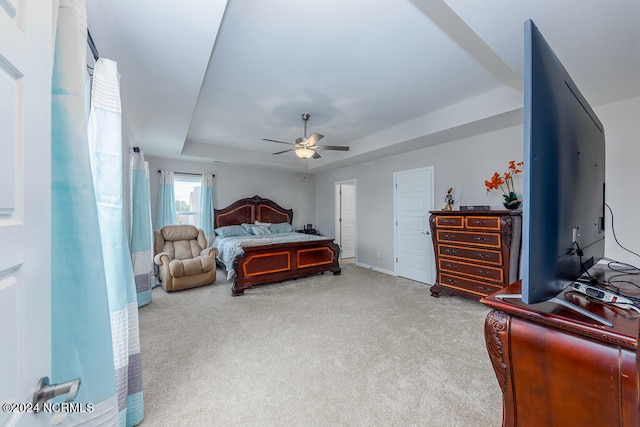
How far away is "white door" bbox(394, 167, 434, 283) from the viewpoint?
14.3 ft

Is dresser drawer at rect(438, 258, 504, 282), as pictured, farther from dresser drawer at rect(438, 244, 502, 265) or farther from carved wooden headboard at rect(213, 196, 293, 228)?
carved wooden headboard at rect(213, 196, 293, 228)

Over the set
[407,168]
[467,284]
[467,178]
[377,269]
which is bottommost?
[377,269]

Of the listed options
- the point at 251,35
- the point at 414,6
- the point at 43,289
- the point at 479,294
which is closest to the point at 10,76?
the point at 43,289

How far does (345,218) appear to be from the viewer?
21.8 feet

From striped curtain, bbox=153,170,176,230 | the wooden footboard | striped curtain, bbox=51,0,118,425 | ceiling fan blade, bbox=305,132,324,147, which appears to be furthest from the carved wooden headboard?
striped curtain, bbox=51,0,118,425

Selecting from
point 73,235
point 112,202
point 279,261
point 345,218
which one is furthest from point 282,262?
point 73,235

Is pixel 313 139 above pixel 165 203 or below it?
above

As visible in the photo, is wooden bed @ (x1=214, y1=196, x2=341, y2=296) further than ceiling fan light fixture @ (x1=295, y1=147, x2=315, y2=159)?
Yes

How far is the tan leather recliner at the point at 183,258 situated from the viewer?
3891 mm

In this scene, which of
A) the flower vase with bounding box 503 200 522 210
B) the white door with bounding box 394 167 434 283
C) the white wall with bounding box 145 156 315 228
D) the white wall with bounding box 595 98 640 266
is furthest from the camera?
the white wall with bounding box 145 156 315 228

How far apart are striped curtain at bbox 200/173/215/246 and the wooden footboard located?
1959 millimetres

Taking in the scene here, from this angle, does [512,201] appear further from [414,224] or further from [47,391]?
[47,391]

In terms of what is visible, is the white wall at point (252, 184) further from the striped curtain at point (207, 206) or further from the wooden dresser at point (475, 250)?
the wooden dresser at point (475, 250)

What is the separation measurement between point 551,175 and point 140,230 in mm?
4181
